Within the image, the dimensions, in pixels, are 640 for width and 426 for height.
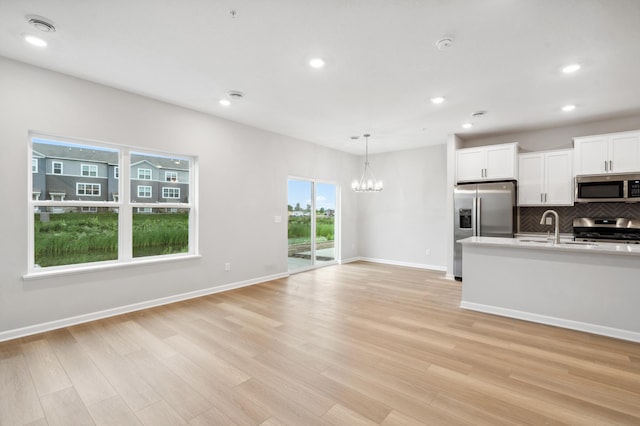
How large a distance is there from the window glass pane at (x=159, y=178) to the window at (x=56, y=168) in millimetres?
731

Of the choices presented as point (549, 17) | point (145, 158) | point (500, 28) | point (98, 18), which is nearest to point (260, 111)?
point (145, 158)

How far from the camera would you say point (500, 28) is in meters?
2.37

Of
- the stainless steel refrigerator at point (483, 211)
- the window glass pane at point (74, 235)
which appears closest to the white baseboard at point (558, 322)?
the stainless steel refrigerator at point (483, 211)

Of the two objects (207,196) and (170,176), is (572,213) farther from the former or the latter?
(170,176)

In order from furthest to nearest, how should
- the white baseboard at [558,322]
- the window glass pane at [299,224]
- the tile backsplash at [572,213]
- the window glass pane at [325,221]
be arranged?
the window glass pane at [325,221] < the window glass pane at [299,224] < the tile backsplash at [572,213] < the white baseboard at [558,322]

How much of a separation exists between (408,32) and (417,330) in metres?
2.93

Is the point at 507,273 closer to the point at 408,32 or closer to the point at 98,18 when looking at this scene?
the point at 408,32

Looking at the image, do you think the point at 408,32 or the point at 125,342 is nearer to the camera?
the point at 408,32

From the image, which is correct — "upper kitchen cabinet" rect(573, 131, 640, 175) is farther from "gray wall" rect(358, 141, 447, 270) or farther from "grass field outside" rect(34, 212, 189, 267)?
"grass field outside" rect(34, 212, 189, 267)

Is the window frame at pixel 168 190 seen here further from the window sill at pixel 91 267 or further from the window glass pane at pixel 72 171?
the window sill at pixel 91 267

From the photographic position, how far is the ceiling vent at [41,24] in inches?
91.4

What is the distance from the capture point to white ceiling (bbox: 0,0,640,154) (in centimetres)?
220

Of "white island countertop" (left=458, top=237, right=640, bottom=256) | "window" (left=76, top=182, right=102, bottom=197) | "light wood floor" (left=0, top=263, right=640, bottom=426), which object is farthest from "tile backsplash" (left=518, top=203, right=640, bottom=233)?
"window" (left=76, top=182, right=102, bottom=197)

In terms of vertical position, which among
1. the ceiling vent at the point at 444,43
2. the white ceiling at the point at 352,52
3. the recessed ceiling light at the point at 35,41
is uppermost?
the recessed ceiling light at the point at 35,41
